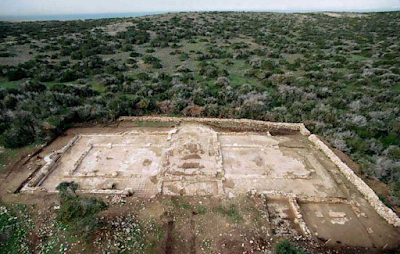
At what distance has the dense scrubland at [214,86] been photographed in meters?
13.1

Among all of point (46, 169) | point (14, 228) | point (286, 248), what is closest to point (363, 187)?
point (286, 248)

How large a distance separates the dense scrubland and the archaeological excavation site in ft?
4.78

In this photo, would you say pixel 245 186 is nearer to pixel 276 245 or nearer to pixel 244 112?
pixel 276 245

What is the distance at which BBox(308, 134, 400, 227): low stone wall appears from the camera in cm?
820

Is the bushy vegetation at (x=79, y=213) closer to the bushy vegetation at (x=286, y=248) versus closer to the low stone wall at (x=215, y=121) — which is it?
the bushy vegetation at (x=286, y=248)

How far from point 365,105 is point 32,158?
865 inches

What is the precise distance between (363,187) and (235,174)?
569 centimetres

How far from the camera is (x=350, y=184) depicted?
998cm

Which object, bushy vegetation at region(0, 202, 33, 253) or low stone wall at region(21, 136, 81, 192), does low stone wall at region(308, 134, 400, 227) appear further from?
Result: low stone wall at region(21, 136, 81, 192)

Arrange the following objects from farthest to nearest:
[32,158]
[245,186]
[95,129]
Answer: [95,129] < [32,158] < [245,186]

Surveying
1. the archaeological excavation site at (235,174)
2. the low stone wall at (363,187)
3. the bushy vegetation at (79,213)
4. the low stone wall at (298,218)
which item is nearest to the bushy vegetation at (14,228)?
the archaeological excavation site at (235,174)

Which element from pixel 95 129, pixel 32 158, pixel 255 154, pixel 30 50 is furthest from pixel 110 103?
pixel 30 50

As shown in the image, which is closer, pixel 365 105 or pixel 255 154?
pixel 255 154

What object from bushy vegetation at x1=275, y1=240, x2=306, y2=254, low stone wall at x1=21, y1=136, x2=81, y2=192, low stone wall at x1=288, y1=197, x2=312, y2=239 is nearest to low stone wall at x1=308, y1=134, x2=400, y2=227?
low stone wall at x1=288, y1=197, x2=312, y2=239
